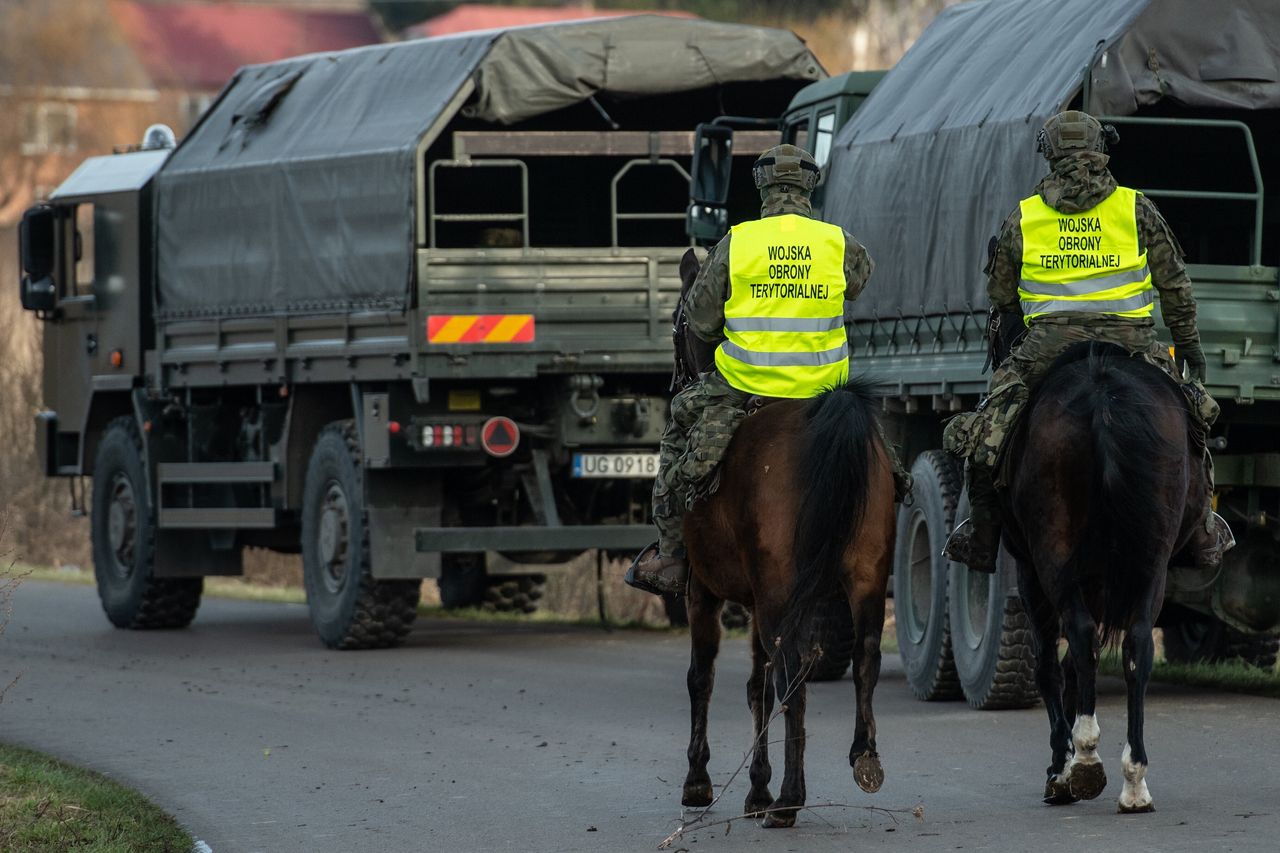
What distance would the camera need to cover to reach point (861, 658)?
8562mm

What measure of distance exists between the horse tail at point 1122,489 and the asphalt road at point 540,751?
75 cm

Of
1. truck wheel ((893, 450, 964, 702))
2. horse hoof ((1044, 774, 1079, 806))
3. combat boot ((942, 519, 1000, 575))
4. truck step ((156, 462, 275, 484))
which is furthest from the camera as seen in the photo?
truck step ((156, 462, 275, 484))

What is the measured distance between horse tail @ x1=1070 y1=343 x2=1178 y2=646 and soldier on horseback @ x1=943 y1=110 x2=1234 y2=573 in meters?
0.47

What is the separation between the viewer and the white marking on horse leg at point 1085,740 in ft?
27.4

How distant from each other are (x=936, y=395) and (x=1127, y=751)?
445 centimetres

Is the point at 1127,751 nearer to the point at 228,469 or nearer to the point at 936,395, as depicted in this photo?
the point at 936,395

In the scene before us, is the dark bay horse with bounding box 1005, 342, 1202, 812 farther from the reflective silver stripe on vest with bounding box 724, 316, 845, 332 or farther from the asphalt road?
the reflective silver stripe on vest with bounding box 724, 316, 845, 332

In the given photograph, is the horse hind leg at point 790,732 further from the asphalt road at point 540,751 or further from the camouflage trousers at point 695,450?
the camouflage trousers at point 695,450

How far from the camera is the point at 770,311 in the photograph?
8.84m

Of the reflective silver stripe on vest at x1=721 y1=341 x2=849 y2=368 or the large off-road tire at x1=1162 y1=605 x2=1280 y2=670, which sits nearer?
the reflective silver stripe on vest at x1=721 y1=341 x2=849 y2=368

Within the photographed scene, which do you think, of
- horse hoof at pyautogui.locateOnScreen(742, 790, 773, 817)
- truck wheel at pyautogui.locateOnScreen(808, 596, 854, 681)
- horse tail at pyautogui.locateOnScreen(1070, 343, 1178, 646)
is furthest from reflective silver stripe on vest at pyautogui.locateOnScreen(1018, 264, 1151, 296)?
truck wheel at pyautogui.locateOnScreen(808, 596, 854, 681)

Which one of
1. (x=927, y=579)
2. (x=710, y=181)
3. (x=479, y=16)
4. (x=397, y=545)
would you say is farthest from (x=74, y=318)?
(x=479, y=16)

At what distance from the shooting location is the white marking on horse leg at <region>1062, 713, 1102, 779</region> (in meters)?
8.36

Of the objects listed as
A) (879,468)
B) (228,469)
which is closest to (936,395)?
(879,468)
